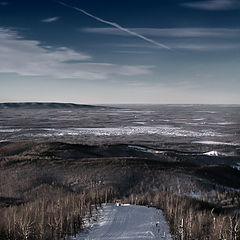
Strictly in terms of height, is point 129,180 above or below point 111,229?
below

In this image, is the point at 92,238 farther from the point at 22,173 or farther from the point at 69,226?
the point at 22,173

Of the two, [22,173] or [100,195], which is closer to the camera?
[100,195]

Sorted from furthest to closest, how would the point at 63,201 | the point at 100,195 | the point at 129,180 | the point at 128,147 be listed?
the point at 128,147, the point at 129,180, the point at 100,195, the point at 63,201

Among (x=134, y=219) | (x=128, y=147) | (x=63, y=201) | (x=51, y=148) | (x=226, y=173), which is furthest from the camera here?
(x=128, y=147)

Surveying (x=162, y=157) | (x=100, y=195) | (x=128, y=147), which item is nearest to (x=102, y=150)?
(x=128, y=147)

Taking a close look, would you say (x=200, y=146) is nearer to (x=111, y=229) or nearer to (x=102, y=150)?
(x=102, y=150)

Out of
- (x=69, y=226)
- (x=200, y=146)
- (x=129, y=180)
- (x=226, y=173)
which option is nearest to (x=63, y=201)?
(x=69, y=226)
